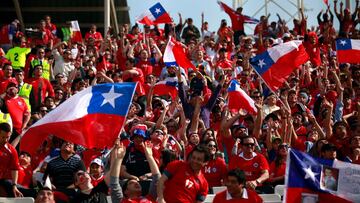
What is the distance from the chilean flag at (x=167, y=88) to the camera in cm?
2106

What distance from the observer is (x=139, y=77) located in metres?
22.2

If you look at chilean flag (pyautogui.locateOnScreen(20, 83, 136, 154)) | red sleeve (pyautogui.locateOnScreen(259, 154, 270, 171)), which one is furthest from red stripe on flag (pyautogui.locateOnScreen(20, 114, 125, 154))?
red sleeve (pyautogui.locateOnScreen(259, 154, 270, 171))

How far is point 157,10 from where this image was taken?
26484 mm

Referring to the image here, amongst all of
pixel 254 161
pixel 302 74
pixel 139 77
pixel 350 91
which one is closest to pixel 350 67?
pixel 302 74

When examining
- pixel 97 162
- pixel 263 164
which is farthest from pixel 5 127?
pixel 263 164

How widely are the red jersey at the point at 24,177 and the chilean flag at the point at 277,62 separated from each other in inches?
197

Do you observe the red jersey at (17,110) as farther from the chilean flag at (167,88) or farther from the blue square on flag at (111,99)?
the blue square on flag at (111,99)

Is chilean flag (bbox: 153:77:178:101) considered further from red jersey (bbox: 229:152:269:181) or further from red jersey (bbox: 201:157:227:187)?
red jersey (bbox: 229:152:269:181)

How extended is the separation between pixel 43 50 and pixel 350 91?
619cm

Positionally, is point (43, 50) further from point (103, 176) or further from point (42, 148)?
point (103, 176)

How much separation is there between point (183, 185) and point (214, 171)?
2314 millimetres

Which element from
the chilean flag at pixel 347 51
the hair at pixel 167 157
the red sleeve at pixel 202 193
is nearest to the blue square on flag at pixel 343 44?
the chilean flag at pixel 347 51

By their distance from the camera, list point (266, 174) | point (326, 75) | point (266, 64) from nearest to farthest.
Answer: point (266, 174)
point (266, 64)
point (326, 75)

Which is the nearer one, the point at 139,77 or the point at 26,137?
the point at 26,137
